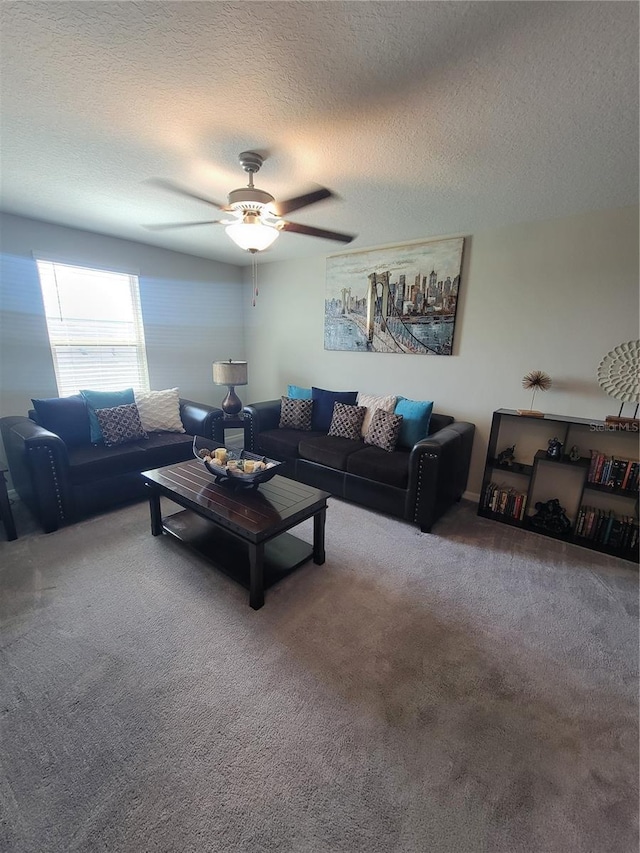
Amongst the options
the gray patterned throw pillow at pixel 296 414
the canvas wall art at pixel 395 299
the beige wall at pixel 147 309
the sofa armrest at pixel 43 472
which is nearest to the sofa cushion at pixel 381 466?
the gray patterned throw pillow at pixel 296 414

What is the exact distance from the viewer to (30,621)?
182 centimetres

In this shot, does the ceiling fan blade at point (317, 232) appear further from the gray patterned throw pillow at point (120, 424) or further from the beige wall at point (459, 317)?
the gray patterned throw pillow at point (120, 424)

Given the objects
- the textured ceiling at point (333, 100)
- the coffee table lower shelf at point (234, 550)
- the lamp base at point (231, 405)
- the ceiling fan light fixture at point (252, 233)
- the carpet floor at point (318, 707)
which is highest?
the textured ceiling at point (333, 100)

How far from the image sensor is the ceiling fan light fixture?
1825 mm

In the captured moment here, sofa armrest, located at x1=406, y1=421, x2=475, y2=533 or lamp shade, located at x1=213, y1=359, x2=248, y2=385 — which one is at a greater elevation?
lamp shade, located at x1=213, y1=359, x2=248, y2=385

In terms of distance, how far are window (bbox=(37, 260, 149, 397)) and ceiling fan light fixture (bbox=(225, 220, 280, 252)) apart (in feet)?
8.02

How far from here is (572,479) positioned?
288cm

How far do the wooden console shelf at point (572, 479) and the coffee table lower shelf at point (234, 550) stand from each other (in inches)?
69.6

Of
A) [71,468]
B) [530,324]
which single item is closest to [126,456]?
[71,468]

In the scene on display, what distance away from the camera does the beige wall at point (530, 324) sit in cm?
252

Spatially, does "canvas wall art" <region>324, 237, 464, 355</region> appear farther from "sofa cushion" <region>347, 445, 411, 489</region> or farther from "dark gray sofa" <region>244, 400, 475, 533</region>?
"sofa cushion" <region>347, 445, 411, 489</region>

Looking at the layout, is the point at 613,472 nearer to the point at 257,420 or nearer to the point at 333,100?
the point at 333,100

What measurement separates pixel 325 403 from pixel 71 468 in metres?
2.41

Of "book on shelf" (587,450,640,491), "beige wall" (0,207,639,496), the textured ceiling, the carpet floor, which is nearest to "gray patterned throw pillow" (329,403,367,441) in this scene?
"beige wall" (0,207,639,496)
